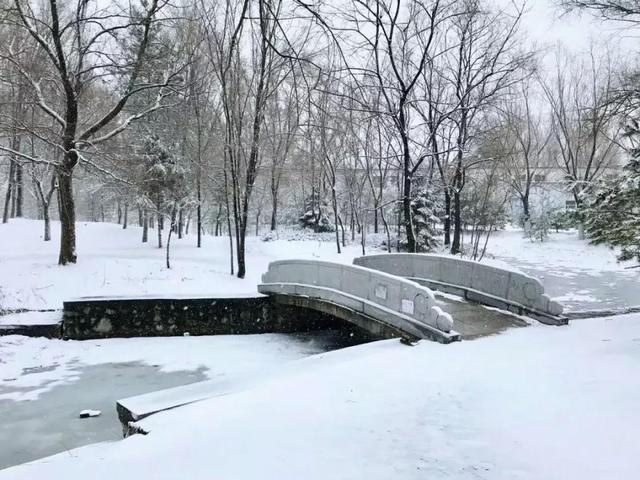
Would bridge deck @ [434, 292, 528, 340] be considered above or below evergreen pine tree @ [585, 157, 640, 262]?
below

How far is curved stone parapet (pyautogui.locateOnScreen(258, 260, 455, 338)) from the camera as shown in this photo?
8.06 meters

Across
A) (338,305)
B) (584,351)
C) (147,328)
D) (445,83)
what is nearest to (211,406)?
(584,351)

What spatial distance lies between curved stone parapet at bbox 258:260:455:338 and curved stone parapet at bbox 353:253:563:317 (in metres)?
1.77

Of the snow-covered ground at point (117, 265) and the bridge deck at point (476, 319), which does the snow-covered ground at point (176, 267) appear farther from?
the bridge deck at point (476, 319)

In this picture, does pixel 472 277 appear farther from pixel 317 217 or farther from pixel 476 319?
pixel 317 217

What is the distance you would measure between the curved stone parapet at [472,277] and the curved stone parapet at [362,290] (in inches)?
69.7

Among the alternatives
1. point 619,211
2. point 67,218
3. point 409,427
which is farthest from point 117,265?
point 409,427

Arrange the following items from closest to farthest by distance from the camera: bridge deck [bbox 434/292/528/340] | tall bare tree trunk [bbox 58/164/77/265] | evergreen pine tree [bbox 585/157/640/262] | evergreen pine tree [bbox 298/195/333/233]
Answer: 1. bridge deck [bbox 434/292/528/340]
2. evergreen pine tree [bbox 585/157/640/262]
3. tall bare tree trunk [bbox 58/164/77/265]
4. evergreen pine tree [bbox 298/195/333/233]

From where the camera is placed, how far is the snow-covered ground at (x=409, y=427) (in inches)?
138

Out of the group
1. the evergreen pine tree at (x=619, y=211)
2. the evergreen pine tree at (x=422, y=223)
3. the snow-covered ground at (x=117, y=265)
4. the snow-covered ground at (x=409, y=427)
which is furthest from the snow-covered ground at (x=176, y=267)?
the snow-covered ground at (x=409, y=427)

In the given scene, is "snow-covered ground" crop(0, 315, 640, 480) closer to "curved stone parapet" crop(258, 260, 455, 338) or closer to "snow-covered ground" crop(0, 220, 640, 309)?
"curved stone parapet" crop(258, 260, 455, 338)

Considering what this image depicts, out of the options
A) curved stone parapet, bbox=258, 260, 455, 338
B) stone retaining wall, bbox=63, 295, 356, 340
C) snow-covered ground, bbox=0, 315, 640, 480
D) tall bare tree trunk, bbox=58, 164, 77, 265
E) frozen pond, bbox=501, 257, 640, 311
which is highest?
tall bare tree trunk, bbox=58, 164, 77, 265

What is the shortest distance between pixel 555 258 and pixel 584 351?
2228 cm

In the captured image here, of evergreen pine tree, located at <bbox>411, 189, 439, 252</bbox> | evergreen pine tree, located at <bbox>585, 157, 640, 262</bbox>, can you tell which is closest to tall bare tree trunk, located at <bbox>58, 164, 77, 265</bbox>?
evergreen pine tree, located at <bbox>411, 189, 439, 252</bbox>
